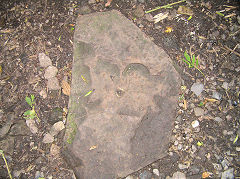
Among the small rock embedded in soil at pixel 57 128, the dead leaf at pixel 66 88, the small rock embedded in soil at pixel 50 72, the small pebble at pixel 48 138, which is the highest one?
the small rock embedded in soil at pixel 50 72

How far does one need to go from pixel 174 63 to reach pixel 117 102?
0.58m

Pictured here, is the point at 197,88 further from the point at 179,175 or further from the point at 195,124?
the point at 179,175

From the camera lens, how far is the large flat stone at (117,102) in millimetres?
1643

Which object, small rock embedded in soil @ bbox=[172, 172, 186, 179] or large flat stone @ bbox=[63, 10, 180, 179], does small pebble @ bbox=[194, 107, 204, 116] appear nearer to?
large flat stone @ bbox=[63, 10, 180, 179]

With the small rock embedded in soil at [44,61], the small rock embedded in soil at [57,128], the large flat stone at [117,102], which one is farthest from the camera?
the small rock embedded in soil at [44,61]

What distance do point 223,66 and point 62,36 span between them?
1.41 meters

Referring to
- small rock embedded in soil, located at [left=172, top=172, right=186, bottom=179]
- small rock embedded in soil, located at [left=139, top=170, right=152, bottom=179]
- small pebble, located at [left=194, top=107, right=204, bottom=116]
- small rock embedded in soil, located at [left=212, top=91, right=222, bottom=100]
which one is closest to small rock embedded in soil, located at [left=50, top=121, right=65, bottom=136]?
small rock embedded in soil, located at [left=139, top=170, right=152, bottom=179]

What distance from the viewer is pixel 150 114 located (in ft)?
5.49

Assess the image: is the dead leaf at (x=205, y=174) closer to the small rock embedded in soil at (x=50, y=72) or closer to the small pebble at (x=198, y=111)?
the small pebble at (x=198, y=111)

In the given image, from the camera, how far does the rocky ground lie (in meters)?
1.69

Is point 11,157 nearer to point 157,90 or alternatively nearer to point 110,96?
point 110,96

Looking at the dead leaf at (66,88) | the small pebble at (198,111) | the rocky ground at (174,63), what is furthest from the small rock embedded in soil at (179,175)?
the dead leaf at (66,88)

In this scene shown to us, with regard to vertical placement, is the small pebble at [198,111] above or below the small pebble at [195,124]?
above

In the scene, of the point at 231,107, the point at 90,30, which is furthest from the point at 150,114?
the point at 90,30
